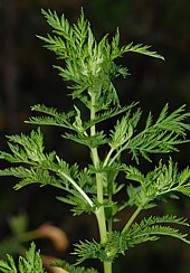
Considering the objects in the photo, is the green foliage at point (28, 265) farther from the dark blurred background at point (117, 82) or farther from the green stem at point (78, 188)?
the dark blurred background at point (117, 82)

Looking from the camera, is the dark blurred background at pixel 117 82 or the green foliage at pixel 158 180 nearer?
the green foliage at pixel 158 180

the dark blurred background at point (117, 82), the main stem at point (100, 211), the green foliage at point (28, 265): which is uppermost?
the dark blurred background at point (117, 82)

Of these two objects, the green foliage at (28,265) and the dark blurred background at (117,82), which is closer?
the green foliage at (28,265)

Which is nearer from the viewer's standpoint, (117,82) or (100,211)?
(100,211)

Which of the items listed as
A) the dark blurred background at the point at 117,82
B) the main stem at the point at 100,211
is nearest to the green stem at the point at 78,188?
the main stem at the point at 100,211

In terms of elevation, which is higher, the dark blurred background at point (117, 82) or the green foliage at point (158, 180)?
the dark blurred background at point (117, 82)

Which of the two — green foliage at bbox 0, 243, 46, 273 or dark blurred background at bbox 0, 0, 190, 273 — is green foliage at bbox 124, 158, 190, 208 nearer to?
green foliage at bbox 0, 243, 46, 273

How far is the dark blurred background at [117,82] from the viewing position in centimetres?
260

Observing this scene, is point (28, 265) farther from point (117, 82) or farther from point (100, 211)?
point (117, 82)

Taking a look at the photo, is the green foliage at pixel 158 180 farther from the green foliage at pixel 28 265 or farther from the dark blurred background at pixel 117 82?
the dark blurred background at pixel 117 82

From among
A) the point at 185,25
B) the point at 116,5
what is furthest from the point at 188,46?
the point at 116,5

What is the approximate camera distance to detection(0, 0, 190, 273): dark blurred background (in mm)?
2596

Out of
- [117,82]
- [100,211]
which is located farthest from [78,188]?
[117,82]

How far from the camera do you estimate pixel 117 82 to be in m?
3.03
